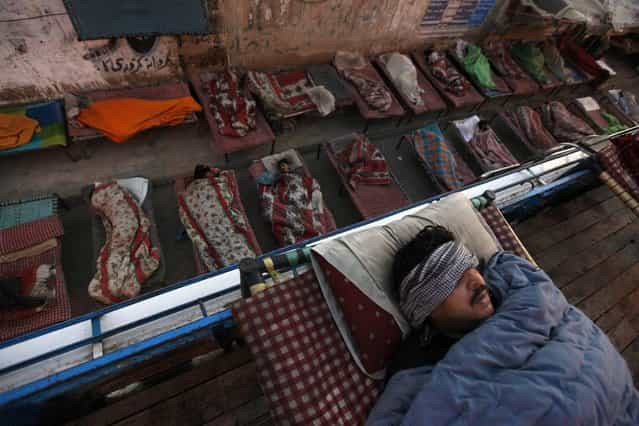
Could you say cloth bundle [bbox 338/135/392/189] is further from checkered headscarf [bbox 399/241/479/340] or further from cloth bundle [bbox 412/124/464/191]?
checkered headscarf [bbox 399/241/479/340]

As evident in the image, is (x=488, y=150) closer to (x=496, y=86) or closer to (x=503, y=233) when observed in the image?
(x=496, y=86)

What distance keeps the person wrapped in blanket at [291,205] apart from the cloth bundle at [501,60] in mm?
4968

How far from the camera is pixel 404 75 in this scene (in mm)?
5336

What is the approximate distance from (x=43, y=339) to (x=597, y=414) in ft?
8.08

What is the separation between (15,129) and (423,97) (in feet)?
18.4

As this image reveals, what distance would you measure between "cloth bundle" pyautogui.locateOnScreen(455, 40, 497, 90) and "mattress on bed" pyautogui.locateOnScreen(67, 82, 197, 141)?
16.3 feet

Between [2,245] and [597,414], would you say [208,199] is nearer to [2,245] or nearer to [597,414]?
[2,245]

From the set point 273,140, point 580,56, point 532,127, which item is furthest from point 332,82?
point 580,56

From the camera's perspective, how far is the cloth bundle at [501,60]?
6.30 m

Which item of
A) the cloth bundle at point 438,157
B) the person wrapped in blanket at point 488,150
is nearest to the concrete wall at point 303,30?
the cloth bundle at point 438,157

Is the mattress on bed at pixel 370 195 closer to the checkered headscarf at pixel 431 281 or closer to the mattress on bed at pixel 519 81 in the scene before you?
the checkered headscarf at pixel 431 281

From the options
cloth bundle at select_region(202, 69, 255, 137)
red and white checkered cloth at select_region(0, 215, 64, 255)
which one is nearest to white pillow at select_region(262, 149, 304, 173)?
cloth bundle at select_region(202, 69, 255, 137)

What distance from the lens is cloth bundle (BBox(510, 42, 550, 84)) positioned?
21.2 ft

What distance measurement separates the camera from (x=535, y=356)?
137cm
